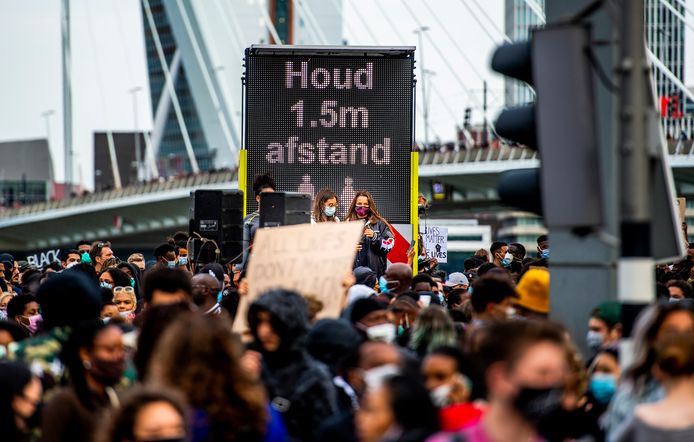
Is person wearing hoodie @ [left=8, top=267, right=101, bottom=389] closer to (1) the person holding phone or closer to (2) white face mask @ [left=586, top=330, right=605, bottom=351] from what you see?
(2) white face mask @ [left=586, top=330, right=605, bottom=351]

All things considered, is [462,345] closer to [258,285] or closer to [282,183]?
[258,285]

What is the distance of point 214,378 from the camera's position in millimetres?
6965

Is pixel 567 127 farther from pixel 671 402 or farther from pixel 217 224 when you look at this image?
pixel 217 224

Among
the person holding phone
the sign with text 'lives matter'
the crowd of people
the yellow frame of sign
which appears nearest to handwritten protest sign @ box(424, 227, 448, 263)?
the yellow frame of sign

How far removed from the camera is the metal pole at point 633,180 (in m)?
7.60

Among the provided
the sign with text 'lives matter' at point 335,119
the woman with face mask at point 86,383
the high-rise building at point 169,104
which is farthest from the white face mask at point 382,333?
the high-rise building at point 169,104

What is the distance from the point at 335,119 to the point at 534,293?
11430mm

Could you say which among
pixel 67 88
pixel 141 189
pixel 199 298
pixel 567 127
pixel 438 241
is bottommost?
pixel 199 298

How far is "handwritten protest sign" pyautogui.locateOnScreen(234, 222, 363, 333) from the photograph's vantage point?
10.1 metres

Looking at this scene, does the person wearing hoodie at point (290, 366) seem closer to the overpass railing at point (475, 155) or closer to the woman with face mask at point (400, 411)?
the woman with face mask at point (400, 411)

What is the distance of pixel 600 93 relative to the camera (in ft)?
33.6

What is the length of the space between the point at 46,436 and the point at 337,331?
6.16 feet

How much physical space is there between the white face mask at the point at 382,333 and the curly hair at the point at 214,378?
75.6 inches

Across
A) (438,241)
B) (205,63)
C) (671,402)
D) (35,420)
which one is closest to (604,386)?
(671,402)
